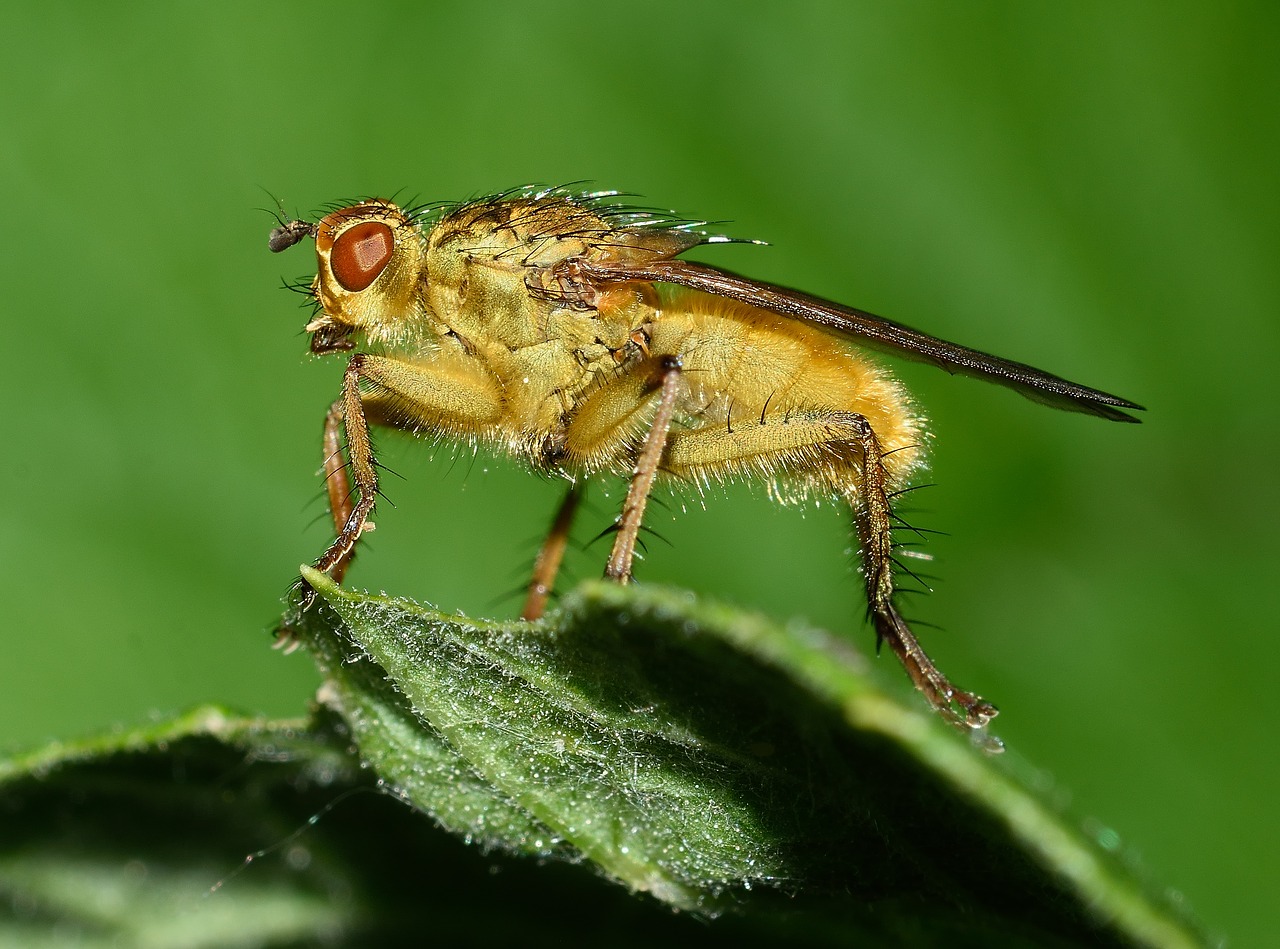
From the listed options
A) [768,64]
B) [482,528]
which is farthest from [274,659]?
→ [768,64]

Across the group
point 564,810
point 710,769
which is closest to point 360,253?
point 564,810

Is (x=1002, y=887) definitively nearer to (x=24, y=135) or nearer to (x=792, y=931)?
(x=792, y=931)

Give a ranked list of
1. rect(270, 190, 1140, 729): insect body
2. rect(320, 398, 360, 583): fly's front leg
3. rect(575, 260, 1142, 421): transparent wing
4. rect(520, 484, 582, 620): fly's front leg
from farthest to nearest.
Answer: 1. rect(520, 484, 582, 620): fly's front leg
2. rect(320, 398, 360, 583): fly's front leg
3. rect(270, 190, 1140, 729): insect body
4. rect(575, 260, 1142, 421): transparent wing

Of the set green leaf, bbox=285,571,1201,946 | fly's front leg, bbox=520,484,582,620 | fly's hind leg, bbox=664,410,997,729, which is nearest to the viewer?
green leaf, bbox=285,571,1201,946

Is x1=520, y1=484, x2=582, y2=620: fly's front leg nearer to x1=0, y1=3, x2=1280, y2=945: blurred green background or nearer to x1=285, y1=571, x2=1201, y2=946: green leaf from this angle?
x1=0, y1=3, x2=1280, y2=945: blurred green background

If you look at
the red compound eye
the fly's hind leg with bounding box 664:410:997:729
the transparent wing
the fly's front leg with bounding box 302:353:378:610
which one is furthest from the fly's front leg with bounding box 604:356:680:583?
the red compound eye

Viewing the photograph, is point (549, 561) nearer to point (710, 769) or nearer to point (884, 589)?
point (884, 589)

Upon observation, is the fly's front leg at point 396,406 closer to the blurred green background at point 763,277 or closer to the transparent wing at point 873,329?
the blurred green background at point 763,277
